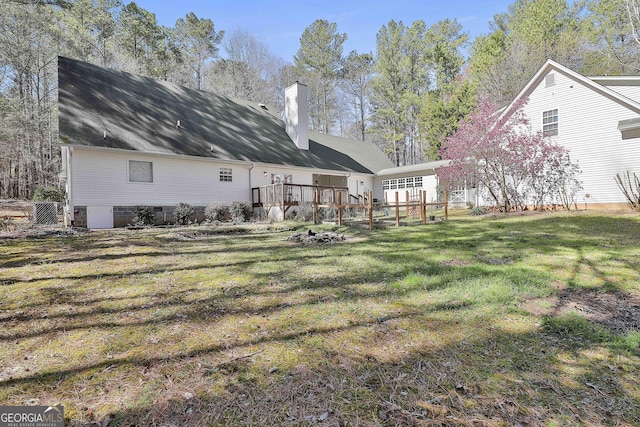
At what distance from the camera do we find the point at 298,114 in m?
19.3

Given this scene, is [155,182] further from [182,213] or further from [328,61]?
[328,61]

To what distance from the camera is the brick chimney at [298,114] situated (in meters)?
19.2


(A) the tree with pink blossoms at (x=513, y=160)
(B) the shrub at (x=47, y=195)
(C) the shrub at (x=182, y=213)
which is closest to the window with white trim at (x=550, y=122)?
(A) the tree with pink blossoms at (x=513, y=160)

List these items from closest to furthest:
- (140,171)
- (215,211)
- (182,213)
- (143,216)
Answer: (143,216) < (140,171) < (182,213) < (215,211)

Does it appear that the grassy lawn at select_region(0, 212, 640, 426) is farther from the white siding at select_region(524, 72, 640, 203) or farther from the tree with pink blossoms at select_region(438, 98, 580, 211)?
the white siding at select_region(524, 72, 640, 203)

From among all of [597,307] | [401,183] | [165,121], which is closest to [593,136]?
[401,183]

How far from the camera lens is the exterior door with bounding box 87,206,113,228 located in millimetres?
11531

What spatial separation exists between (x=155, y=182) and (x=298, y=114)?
9.88 meters

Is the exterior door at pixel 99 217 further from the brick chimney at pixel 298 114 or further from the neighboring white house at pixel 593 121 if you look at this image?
the neighboring white house at pixel 593 121

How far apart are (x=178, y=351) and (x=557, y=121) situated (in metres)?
18.0

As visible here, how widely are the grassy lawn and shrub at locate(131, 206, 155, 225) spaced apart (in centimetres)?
726

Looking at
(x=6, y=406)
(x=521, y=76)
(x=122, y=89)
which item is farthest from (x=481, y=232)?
(x=521, y=76)

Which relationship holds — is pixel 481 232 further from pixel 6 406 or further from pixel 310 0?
pixel 310 0

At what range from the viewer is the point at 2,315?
314 centimetres
